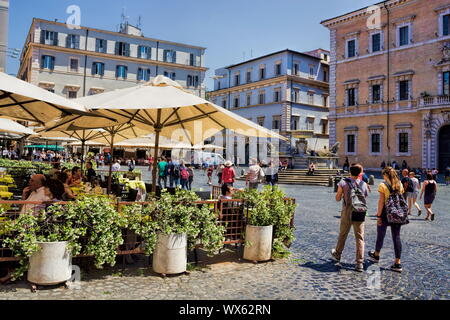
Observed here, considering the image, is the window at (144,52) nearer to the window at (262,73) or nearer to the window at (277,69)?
the window at (262,73)

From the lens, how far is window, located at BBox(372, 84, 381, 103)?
35.5 meters

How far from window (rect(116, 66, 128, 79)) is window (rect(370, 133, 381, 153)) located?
107ft

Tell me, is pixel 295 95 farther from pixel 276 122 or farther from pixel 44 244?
pixel 44 244

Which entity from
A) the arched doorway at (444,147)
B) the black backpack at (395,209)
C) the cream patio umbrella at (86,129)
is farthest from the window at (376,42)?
the black backpack at (395,209)

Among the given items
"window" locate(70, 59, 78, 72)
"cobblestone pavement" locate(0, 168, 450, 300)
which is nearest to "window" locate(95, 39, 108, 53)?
"window" locate(70, 59, 78, 72)

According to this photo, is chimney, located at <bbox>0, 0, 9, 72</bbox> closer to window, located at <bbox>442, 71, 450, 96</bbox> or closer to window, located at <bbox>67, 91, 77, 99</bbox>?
window, located at <bbox>67, 91, 77, 99</bbox>

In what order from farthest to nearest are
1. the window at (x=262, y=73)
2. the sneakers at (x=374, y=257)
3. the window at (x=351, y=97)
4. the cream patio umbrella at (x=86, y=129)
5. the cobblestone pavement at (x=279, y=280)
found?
the window at (x=262, y=73) < the window at (x=351, y=97) < the cream patio umbrella at (x=86, y=129) < the sneakers at (x=374, y=257) < the cobblestone pavement at (x=279, y=280)

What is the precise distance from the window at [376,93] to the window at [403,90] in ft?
6.59

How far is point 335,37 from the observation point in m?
39.3

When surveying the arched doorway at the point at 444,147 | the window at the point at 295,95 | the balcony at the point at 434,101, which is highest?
the window at the point at 295,95

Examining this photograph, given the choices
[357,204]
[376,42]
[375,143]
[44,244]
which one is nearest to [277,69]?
[376,42]

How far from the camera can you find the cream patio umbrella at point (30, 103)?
4.91 metres
